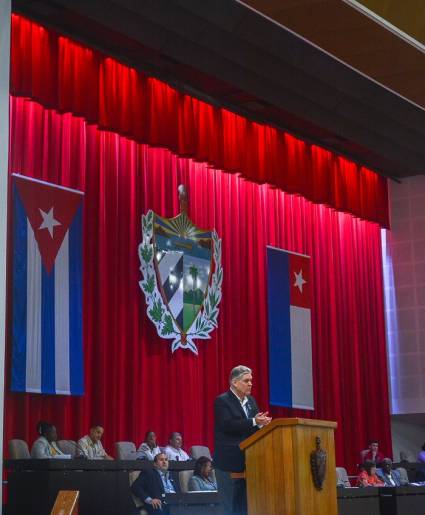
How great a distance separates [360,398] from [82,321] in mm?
5839

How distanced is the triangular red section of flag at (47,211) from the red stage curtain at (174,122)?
85 cm

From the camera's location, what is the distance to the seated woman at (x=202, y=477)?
9352 millimetres

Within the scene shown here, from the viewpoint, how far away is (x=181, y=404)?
40.3 feet

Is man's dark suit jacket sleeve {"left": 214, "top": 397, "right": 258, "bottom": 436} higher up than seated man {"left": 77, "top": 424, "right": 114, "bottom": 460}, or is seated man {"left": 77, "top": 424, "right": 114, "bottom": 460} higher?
man's dark suit jacket sleeve {"left": 214, "top": 397, "right": 258, "bottom": 436}

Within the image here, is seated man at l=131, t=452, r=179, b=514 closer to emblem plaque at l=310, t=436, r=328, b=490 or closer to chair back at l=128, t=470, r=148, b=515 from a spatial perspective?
chair back at l=128, t=470, r=148, b=515

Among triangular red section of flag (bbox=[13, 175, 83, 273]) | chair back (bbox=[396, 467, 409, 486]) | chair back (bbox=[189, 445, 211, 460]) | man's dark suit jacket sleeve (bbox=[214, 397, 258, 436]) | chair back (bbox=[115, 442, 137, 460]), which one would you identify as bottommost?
chair back (bbox=[396, 467, 409, 486])

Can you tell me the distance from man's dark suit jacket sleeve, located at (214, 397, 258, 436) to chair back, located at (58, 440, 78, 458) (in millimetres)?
4333

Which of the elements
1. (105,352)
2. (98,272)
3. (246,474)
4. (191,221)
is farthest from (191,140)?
(246,474)

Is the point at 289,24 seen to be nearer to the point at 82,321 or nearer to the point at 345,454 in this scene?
the point at 82,321

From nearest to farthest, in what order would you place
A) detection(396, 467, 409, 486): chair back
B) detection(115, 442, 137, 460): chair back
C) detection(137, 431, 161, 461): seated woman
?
1. detection(115, 442, 137, 460): chair back
2. detection(137, 431, 161, 461): seated woman
3. detection(396, 467, 409, 486): chair back

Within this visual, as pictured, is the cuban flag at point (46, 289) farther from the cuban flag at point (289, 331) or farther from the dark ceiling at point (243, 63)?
the cuban flag at point (289, 331)

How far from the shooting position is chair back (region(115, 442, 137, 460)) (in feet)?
34.3

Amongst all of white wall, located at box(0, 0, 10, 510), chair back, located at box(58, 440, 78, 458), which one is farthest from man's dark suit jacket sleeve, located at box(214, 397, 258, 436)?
chair back, located at box(58, 440, 78, 458)

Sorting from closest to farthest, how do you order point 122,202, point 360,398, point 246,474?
point 246,474
point 122,202
point 360,398
